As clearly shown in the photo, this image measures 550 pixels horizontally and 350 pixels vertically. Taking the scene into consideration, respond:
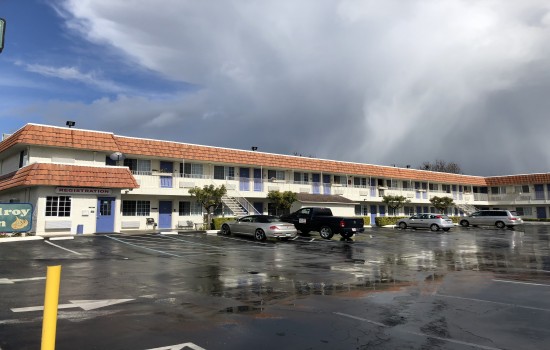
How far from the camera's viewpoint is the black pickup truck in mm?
24359

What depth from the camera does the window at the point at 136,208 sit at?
1170 inches

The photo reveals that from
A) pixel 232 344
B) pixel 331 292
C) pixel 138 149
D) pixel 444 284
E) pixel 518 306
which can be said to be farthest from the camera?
pixel 138 149

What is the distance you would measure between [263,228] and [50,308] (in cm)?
2014

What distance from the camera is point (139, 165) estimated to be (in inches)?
1207

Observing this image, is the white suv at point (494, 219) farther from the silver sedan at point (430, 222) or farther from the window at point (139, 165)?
the window at point (139, 165)

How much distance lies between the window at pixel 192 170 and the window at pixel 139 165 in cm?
297

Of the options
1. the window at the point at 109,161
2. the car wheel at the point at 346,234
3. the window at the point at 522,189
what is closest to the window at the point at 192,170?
the window at the point at 109,161

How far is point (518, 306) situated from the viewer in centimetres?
751

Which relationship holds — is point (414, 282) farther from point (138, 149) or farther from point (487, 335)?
point (138, 149)

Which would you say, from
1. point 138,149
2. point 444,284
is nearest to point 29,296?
point 444,284

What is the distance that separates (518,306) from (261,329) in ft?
17.0

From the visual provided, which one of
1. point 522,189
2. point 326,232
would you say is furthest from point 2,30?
point 522,189

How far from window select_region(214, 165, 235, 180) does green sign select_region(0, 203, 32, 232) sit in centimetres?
1556

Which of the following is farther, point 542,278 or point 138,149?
point 138,149
